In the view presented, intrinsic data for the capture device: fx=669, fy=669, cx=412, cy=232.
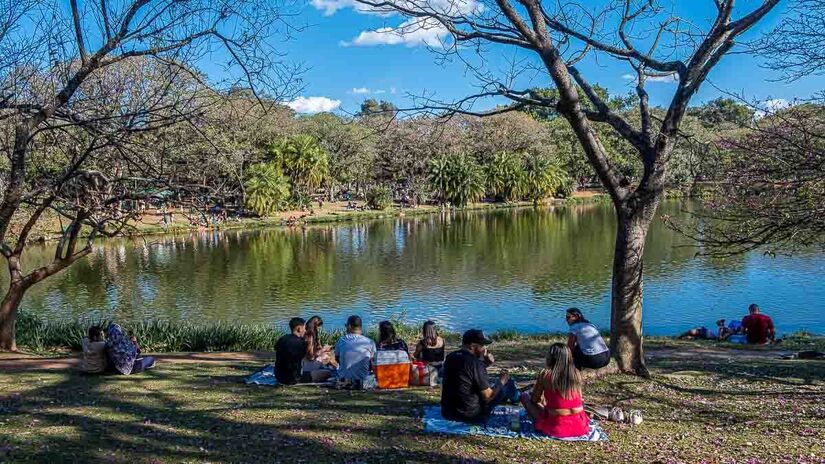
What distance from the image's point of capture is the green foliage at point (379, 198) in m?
59.7

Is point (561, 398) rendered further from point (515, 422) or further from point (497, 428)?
point (497, 428)

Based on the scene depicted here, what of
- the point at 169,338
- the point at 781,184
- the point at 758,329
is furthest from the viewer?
the point at 169,338

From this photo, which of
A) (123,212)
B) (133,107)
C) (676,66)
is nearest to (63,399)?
(123,212)

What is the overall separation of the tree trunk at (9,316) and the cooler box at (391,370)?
6800mm

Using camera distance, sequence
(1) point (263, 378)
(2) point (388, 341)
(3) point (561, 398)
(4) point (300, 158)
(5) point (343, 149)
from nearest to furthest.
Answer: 1. (3) point (561, 398)
2. (1) point (263, 378)
3. (2) point (388, 341)
4. (4) point (300, 158)
5. (5) point (343, 149)

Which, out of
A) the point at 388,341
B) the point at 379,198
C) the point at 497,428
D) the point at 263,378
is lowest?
the point at 263,378

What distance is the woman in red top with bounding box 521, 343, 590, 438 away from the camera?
5.42 meters

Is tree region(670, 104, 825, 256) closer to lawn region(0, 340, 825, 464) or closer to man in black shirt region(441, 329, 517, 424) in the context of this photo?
lawn region(0, 340, 825, 464)

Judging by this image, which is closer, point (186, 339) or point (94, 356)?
point (94, 356)

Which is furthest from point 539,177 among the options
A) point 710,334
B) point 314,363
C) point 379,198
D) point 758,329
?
point 314,363

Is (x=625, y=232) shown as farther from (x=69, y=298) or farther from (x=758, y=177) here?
(x=69, y=298)

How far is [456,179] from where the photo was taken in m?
62.6

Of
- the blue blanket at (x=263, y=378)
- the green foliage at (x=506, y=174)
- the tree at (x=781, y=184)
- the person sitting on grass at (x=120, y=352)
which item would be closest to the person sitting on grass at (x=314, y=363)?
the blue blanket at (x=263, y=378)

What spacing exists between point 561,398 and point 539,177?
208 feet
